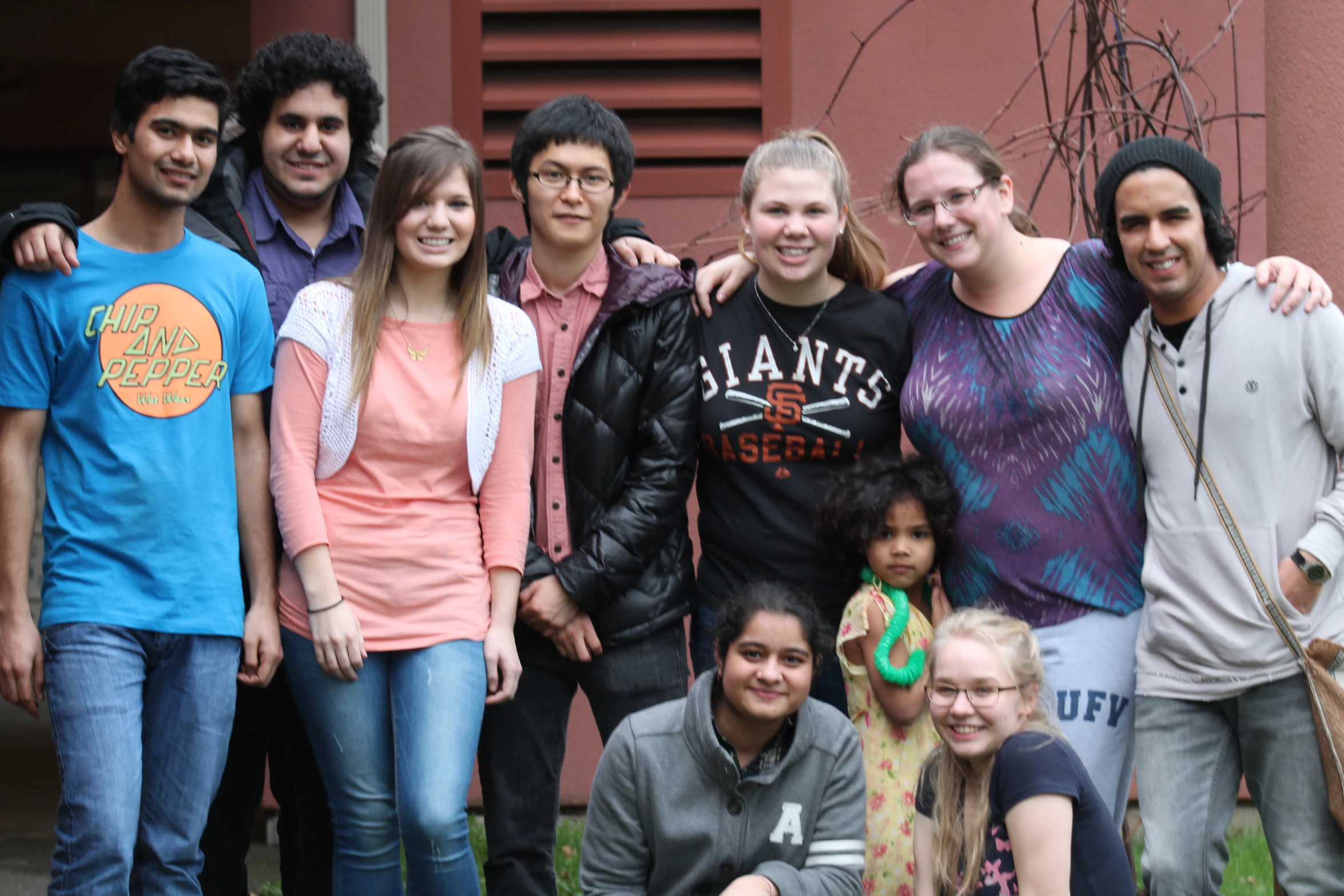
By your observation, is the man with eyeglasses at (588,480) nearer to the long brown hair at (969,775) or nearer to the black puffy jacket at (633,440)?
the black puffy jacket at (633,440)

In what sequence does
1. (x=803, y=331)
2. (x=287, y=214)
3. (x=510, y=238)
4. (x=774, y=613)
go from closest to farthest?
(x=774, y=613), (x=803, y=331), (x=287, y=214), (x=510, y=238)

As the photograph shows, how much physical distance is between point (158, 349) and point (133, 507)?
0.33 meters

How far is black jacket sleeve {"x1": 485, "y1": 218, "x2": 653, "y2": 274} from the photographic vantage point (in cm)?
361

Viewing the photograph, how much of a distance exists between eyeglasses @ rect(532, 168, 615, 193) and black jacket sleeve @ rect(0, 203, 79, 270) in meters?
1.01

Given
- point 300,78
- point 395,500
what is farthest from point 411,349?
point 300,78

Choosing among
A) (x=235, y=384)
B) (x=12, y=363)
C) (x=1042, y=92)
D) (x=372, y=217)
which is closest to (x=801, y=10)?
(x=1042, y=92)

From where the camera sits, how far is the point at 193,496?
3014 millimetres

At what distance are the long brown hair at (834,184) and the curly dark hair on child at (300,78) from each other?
95 centimetres

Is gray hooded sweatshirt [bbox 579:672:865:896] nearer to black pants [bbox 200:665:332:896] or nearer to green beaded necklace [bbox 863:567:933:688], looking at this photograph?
green beaded necklace [bbox 863:567:933:688]

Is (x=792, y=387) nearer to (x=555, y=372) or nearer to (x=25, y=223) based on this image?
(x=555, y=372)

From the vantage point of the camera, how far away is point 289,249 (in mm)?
3518

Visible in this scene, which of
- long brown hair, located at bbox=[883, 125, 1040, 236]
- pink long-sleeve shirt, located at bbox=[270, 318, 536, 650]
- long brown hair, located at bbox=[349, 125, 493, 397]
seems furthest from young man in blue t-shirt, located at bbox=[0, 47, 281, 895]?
long brown hair, located at bbox=[883, 125, 1040, 236]

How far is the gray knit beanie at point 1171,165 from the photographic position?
3004mm

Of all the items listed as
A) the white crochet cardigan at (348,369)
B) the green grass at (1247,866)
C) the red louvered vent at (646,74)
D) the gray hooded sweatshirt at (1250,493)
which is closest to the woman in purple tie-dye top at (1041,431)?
the gray hooded sweatshirt at (1250,493)
